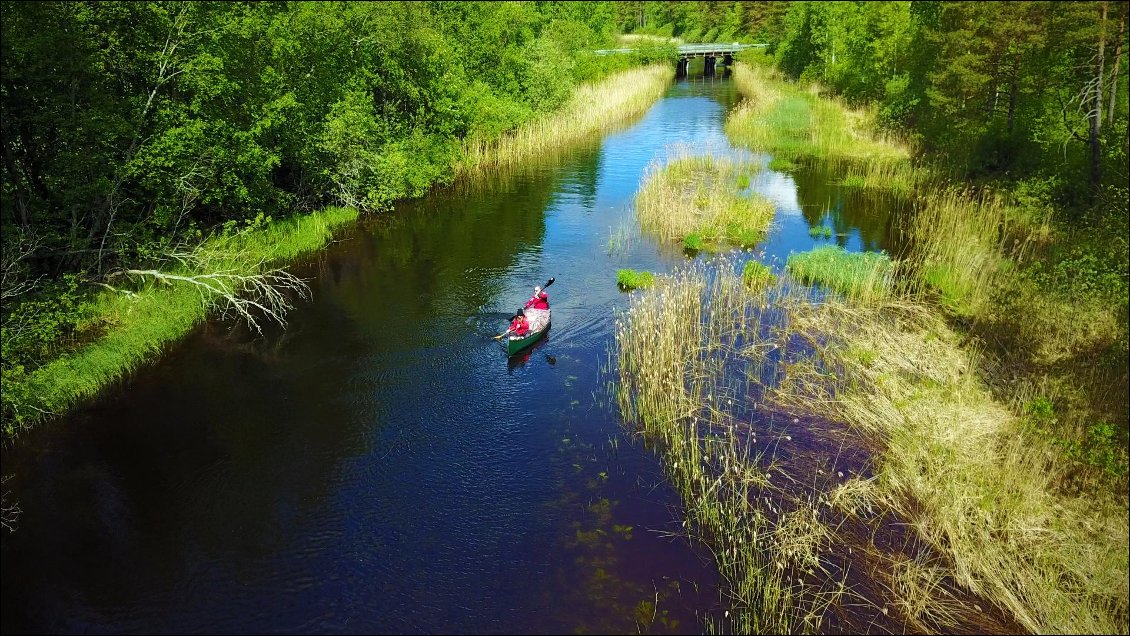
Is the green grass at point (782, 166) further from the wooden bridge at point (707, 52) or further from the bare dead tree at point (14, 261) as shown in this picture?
the wooden bridge at point (707, 52)

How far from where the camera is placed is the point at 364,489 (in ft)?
48.4

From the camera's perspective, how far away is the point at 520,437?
16.4 metres

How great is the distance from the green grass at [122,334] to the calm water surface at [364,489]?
0.56 metres

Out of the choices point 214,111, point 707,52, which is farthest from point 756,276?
point 707,52

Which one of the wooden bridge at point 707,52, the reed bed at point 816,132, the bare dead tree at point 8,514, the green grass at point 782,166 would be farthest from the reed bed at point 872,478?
the wooden bridge at point 707,52

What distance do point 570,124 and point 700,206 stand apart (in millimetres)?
21830

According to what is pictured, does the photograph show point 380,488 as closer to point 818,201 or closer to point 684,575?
point 684,575

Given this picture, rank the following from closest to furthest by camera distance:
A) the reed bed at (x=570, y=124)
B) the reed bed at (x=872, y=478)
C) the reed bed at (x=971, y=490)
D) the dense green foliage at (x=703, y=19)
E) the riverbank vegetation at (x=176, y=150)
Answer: the reed bed at (x=971, y=490), the reed bed at (x=872, y=478), the riverbank vegetation at (x=176, y=150), the reed bed at (x=570, y=124), the dense green foliage at (x=703, y=19)

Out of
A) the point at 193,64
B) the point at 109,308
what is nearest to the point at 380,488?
the point at 109,308

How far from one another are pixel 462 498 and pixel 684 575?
4835mm

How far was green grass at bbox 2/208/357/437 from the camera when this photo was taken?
1638 cm

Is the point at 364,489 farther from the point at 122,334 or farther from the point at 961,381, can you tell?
the point at 961,381

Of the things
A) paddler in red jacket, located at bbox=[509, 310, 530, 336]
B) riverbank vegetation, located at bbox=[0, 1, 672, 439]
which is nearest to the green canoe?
paddler in red jacket, located at bbox=[509, 310, 530, 336]

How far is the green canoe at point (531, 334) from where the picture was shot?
19609 mm
